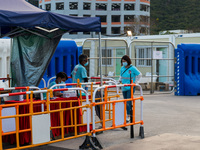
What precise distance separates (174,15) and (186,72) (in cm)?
8542

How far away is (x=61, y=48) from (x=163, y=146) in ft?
35.5

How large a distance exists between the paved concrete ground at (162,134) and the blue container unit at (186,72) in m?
5.11

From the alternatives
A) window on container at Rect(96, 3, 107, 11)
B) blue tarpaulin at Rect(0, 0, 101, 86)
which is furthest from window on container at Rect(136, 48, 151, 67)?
window on container at Rect(96, 3, 107, 11)

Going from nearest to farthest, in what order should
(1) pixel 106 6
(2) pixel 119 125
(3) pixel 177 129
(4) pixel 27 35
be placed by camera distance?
(2) pixel 119 125, (3) pixel 177 129, (4) pixel 27 35, (1) pixel 106 6

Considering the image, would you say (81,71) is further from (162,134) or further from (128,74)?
(162,134)

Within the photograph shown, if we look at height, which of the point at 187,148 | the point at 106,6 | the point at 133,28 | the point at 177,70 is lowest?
the point at 187,148

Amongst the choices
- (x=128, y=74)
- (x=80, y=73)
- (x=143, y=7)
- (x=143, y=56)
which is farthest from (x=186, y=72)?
(x=143, y=7)

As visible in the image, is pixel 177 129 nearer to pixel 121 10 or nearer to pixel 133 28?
pixel 133 28

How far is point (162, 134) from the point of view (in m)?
10.2

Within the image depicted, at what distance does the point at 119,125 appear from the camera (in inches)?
369

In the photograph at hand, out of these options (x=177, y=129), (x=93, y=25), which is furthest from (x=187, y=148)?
(x=93, y=25)

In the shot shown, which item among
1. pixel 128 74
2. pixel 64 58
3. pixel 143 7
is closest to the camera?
pixel 128 74

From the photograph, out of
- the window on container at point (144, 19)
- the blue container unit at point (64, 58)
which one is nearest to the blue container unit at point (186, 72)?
the blue container unit at point (64, 58)

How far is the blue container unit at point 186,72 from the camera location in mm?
20500
